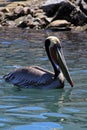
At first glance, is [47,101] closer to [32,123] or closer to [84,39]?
[32,123]

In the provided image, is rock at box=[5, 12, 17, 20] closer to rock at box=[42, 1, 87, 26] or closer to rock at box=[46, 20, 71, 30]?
rock at box=[42, 1, 87, 26]

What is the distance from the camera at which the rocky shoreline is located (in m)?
30.1

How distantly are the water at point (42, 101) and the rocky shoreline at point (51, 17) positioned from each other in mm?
11244

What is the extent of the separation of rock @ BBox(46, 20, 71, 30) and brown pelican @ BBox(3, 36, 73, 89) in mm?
16526

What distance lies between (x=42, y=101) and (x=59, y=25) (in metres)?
19.2

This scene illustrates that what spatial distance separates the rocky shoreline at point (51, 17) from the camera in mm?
30141

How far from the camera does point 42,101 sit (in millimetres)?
10336

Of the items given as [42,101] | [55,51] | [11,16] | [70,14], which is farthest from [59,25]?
[42,101]

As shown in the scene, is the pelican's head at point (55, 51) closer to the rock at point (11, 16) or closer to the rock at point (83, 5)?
the rock at point (83, 5)

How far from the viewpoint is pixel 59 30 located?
28297mm

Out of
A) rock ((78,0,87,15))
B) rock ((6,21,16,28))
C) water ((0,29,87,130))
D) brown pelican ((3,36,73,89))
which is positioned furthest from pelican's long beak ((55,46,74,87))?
rock ((6,21,16,28))

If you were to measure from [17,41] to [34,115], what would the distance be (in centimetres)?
1389

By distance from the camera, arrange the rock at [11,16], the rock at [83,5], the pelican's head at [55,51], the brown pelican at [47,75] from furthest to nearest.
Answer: the rock at [11,16] → the rock at [83,5] → the pelican's head at [55,51] → the brown pelican at [47,75]

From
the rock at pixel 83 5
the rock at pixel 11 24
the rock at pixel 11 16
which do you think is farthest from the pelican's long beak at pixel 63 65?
the rock at pixel 11 16
